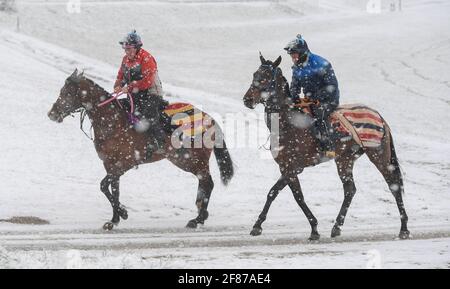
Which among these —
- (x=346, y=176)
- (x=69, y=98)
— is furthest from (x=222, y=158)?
(x=69, y=98)

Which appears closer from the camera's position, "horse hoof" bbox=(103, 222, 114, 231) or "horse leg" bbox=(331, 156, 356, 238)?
"horse hoof" bbox=(103, 222, 114, 231)

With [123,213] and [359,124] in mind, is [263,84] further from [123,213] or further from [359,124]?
[123,213]


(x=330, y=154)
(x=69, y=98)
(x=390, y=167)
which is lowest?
(x=390, y=167)

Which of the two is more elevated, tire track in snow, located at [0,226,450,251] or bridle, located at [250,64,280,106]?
bridle, located at [250,64,280,106]

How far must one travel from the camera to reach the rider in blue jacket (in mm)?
10672

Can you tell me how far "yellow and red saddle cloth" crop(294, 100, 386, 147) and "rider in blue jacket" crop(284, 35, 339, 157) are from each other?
27 centimetres

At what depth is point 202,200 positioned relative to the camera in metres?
11.8

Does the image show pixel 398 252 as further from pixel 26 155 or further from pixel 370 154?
pixel 26 155

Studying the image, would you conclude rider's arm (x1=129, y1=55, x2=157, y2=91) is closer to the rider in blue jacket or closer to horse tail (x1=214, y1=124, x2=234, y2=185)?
horse tail (x1=214, y1=124, x2=234, y2=185)

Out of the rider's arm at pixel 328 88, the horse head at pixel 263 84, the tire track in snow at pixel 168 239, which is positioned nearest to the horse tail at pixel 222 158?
the tire track in snow at pixel 168 239

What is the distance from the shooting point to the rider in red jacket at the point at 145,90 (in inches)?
448

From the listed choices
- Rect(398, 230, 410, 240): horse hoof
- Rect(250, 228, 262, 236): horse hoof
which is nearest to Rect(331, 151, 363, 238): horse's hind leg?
Rect(398, 230, 410, 240): horse hoof

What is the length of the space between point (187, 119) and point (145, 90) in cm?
85

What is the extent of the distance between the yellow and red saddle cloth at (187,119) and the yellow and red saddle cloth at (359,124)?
7.29ft
